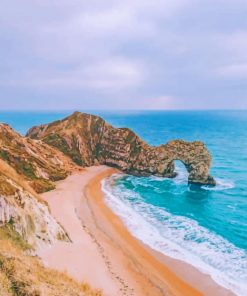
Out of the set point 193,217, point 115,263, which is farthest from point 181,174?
point 115,263

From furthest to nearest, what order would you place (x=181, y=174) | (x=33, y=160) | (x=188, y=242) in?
(x=181, y=174), (x=33, y=160), (x=188, y=242)

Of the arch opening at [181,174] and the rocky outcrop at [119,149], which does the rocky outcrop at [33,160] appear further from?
the arch opening at [181,174]

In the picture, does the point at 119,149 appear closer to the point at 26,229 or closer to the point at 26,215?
the point at 26,215

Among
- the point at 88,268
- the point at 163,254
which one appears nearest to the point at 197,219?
the point at 163,254

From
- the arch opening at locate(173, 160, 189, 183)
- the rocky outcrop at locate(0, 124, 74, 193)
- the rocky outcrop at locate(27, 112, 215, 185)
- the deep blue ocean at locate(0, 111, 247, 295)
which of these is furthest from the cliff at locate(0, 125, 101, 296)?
the arch opening at locate(173, 160, 189, 183)

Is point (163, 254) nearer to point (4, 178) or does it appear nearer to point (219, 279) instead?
point (219, 279)

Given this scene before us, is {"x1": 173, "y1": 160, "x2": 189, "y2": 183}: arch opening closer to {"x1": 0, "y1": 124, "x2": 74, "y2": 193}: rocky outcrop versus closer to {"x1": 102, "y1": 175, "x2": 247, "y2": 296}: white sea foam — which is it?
{"x1": 102, "y1": 175, "x2": 247, "y2": 296}: white sea foam
